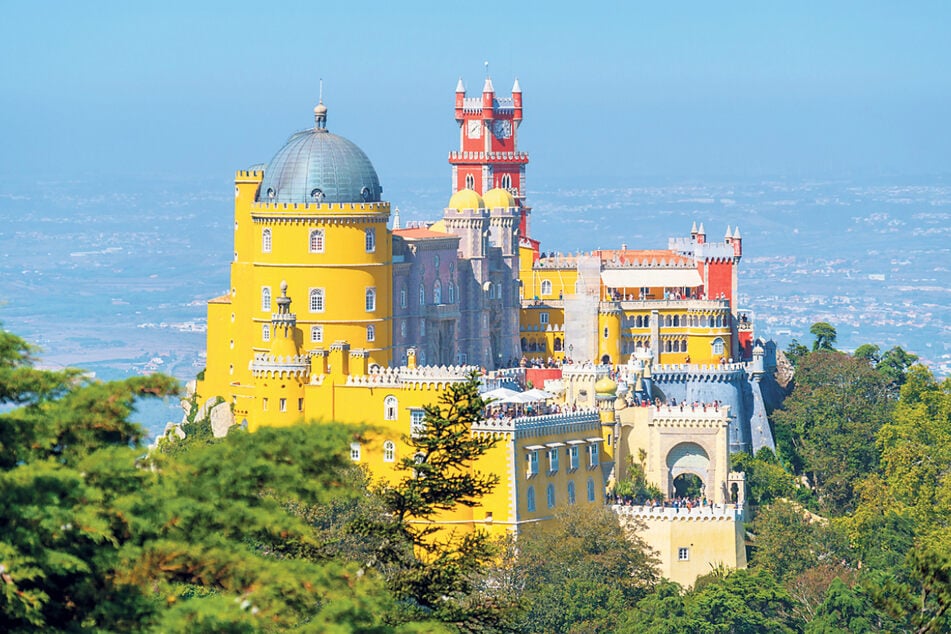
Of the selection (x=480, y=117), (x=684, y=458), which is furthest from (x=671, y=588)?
(x=480, y=117)

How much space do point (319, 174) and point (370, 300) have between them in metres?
4.87

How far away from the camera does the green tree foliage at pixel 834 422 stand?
96.3 metres

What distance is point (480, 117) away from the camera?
424ft

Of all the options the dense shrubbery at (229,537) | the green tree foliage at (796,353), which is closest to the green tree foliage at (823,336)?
the green tree foliage at (796,353)

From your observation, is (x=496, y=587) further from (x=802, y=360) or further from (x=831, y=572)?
(x=802, y=360)

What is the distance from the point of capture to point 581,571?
76.1 m

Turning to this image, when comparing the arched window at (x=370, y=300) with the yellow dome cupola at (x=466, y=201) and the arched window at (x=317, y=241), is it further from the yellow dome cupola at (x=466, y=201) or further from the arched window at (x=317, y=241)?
the yellow dome cupola at (x=466, y=201)

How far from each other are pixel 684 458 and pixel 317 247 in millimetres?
15156

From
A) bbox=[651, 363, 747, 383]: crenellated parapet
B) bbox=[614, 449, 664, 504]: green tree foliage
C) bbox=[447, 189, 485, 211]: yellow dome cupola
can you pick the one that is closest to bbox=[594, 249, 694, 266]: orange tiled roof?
bbox=[651, 363, 747, 383]: crenellated parapet

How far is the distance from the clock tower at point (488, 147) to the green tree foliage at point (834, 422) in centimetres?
2402

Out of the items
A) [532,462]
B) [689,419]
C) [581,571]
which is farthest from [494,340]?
[581,571]

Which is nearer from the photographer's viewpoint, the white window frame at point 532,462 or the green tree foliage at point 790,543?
the white window frame at point 532,462

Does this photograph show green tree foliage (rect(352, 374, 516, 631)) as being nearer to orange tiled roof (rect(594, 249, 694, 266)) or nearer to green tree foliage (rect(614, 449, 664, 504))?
green tree foliage (rect(614, 449, 664, 504))

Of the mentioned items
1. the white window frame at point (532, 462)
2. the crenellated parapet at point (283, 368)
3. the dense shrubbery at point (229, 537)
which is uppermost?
the crenellated parapet at point (283, 368)
